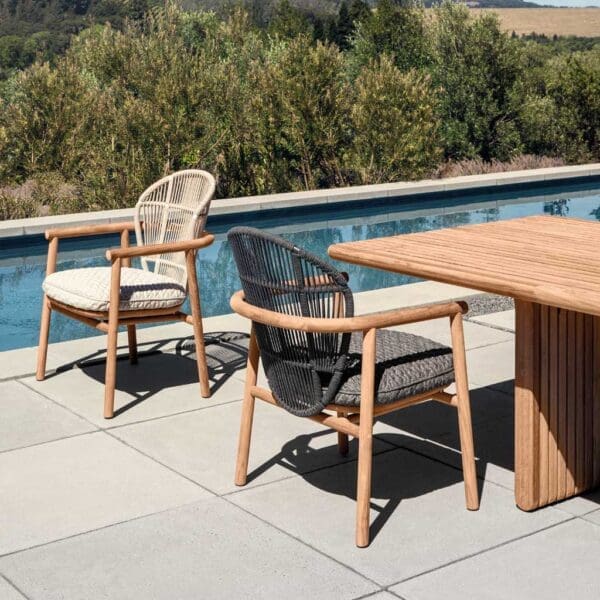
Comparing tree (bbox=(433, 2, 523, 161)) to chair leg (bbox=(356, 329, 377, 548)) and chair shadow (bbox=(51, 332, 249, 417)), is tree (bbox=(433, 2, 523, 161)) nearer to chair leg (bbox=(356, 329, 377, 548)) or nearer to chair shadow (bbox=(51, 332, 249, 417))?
chair shadow (bbox=(51, 332, 249, 417))

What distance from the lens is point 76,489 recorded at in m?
3.36

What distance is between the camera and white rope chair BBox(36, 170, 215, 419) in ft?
13.5

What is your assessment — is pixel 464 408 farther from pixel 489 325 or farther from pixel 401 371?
pixel 489 325

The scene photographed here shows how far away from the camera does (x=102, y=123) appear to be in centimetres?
1142

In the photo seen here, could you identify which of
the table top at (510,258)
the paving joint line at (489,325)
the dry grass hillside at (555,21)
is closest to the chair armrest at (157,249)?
the table top at (510,258)

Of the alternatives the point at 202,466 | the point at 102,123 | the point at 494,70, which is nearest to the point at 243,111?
the point at 102,123

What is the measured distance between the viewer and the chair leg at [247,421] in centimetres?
331

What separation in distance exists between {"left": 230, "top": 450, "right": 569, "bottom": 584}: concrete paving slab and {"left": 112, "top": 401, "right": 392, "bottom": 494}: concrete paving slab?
0.11 meters

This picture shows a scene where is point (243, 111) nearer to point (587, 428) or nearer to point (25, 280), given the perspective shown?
point (25, 280)

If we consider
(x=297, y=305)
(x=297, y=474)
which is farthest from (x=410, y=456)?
(x=297, y=305)

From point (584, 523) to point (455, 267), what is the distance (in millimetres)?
823

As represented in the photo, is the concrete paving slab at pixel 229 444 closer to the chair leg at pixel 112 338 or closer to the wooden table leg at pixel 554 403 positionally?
the chair leg at pixel 112 338

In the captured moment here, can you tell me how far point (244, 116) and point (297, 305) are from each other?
921 centimetres

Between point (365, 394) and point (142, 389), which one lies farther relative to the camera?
point (142, 389)
